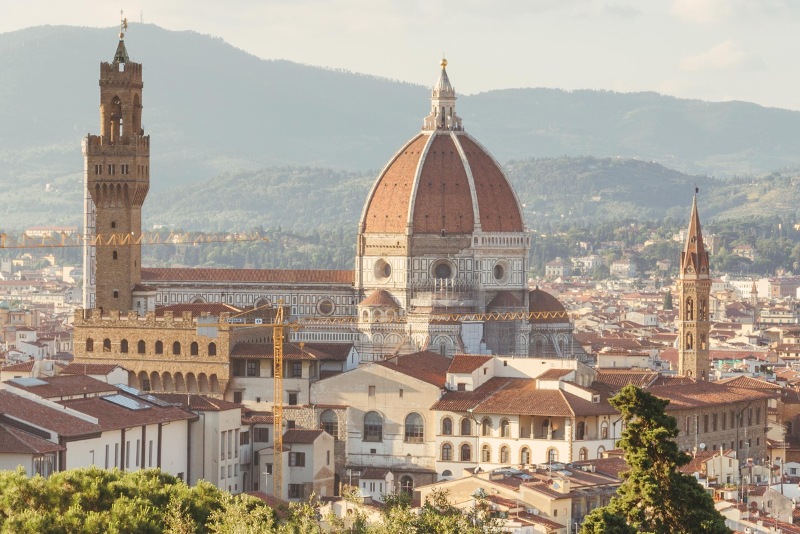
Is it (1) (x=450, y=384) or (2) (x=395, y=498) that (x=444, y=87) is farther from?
(2) (x=395, y=498)

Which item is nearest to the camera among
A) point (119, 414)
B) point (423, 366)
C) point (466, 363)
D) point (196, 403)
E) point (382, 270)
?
point (119, 414)

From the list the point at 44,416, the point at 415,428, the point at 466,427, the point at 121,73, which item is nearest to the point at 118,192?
the point at 121,73

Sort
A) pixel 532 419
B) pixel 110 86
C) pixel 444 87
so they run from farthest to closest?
pixel 444 87 < pixel 110 86 < pixel 532 419

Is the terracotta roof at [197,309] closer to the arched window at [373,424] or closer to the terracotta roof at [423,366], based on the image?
the terracotta roof at [423,366]

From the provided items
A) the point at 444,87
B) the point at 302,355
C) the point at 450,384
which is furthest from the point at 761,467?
the point at 444,87

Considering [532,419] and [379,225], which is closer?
[532,419]

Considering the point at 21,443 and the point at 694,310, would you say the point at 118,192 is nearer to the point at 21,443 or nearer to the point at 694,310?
the point at 694,310

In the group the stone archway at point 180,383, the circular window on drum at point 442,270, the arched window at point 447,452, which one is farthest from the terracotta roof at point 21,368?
the circular window on drum at point 442,270
